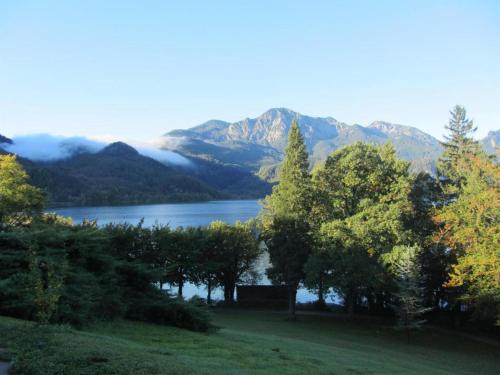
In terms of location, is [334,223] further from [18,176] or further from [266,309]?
[18,176]

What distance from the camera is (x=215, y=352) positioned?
486 inches

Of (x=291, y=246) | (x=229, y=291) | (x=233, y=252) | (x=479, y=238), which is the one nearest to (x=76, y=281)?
(x=291, y=246)

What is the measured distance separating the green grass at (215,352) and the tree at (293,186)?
8.75 m

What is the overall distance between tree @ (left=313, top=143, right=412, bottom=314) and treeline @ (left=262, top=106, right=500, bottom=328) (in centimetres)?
7

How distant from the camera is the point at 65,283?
13773 mm

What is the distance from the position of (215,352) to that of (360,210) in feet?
66.1

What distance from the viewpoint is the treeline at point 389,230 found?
2553 centimetres

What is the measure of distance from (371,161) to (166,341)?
21507 mm

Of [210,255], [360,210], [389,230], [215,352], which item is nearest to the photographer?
[215,352]

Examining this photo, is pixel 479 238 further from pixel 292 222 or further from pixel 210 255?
pixel 210 255

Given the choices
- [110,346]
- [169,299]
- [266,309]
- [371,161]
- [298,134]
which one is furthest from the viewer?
[266,309]

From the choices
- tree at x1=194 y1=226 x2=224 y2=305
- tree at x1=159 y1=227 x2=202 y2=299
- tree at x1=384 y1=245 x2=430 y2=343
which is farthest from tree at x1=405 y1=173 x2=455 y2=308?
tree at x1=159 y1=227 x2=202 y2=299

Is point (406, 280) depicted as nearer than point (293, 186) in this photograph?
Yes

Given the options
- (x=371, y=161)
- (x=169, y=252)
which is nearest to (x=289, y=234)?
(x=371, y=161)
